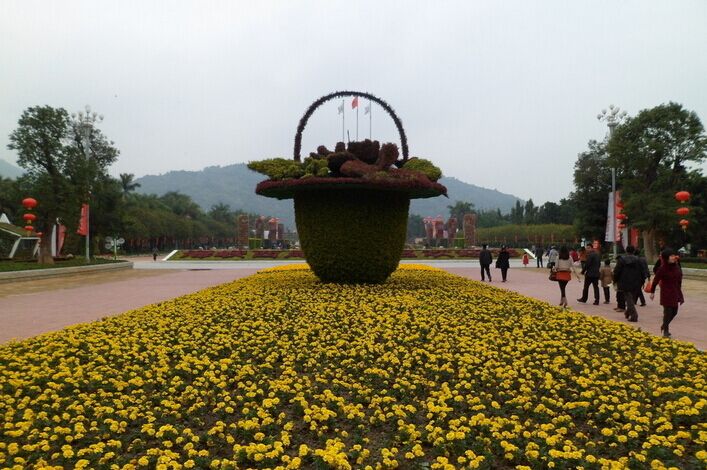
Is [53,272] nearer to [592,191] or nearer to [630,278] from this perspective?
[630,278]

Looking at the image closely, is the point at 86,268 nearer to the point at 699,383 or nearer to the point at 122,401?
the point at 122,401

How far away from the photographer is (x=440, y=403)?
3955 mm

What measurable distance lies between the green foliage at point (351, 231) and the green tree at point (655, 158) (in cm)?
1744

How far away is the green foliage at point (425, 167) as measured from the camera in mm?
11195

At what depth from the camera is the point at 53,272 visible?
20562mm

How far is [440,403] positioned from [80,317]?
24.6 feet

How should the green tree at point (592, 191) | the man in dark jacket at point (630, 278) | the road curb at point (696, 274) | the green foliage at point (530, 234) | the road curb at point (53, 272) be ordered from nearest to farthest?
the man in dark jacket at point (630, 278)
the road curb at point (696, 274)
the road curb at point (53, 272)
the green tree at point (592, 191)
the green foliage at point (530, 234)

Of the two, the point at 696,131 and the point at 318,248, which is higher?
the point at 696,131

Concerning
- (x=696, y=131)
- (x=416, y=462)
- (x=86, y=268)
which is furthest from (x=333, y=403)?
(x=696, y=131)

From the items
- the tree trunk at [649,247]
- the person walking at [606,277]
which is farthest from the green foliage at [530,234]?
the person walking at [606,277]

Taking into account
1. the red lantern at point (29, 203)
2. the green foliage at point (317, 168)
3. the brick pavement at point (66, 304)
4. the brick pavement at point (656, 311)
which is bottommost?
the brick pavement at point (656, 311)

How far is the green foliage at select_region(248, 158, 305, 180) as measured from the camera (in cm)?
1059

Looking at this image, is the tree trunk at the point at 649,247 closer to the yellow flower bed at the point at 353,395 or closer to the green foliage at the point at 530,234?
the yellow flower bed at the point at 353,395

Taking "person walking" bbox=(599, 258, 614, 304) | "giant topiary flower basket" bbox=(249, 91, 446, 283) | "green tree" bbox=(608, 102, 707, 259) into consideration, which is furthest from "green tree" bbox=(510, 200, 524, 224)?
"giant topiary flower basket" bbox=(249, 91, 446, 283)
